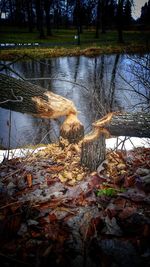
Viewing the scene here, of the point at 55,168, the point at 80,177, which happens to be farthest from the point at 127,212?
the point at 55,168

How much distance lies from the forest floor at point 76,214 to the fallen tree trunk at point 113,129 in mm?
333

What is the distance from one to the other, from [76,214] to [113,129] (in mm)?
1627

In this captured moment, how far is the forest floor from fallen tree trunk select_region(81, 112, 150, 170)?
13.1 inches

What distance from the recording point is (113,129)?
446 centimetres

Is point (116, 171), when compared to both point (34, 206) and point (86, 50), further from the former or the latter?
point (86, 50)

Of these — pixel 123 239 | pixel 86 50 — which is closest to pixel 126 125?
pixel 123 239

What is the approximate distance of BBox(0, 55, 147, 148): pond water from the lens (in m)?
7.36

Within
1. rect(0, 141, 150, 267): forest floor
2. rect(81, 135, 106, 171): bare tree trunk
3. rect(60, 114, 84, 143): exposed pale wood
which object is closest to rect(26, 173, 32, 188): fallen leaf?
rect(0, 141, 150, 267): forest floor

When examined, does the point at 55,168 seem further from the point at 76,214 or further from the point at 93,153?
Answer: the point at 76,214

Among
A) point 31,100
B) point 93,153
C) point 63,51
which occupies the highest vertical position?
point 63,51

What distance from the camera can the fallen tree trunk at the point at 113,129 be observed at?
446cm

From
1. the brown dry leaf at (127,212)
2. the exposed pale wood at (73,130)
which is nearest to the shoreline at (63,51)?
the exposed pale wood at (73,130)

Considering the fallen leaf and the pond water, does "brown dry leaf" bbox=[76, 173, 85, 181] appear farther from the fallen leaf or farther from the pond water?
the pond water

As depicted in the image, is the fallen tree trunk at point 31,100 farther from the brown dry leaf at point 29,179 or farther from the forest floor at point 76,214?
the brown dry leaf at point 29,179
